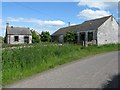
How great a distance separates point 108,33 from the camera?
44.8 metres

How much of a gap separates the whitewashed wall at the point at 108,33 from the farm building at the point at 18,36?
666 inches

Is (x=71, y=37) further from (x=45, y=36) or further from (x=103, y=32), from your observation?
(x=45, y=36)

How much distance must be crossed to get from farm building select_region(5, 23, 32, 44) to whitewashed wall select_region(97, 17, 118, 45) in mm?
16928

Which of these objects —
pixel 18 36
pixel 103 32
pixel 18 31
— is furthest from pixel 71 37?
pixel 18 31

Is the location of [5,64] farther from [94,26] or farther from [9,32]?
[9,32]

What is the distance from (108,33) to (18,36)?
65.7 feet

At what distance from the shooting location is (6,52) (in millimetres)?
13867

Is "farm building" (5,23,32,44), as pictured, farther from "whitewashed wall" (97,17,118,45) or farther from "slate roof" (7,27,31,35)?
"whitewashed wall" (97,17,118,45)

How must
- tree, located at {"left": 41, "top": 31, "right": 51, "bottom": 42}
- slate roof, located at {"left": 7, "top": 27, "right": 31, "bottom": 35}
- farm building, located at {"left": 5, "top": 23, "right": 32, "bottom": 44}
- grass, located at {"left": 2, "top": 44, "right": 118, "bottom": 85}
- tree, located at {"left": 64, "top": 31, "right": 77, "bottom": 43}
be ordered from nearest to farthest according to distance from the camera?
1. grass, located at {"left": 2, "top": 44, "right": 118, "bottom": 85}
2. tree, located at {"left": 64, "top": 31, "right": 77, "bottom": 43}
3. farm building, located at {"left": 5, "top": 23, "right": 32, "bottom": 44}
4. slate roof, located at {"left": 7, "top": 27, "right": 31, "bottom": 35}
5. tree, located at {"left": 41, "top": 31, "right": 51, "bottom": 42}

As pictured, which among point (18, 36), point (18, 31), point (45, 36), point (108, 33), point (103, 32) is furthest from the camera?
point (45, 36)

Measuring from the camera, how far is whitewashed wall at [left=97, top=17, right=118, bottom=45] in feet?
143

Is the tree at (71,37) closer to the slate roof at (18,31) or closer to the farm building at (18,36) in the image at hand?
the farm building at (18,36)

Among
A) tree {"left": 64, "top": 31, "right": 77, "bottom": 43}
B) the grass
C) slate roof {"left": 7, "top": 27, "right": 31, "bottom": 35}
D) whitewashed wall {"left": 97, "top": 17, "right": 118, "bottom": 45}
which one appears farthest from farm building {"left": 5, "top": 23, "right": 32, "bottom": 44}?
the grass

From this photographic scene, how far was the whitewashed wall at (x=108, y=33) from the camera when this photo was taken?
43.5 m
